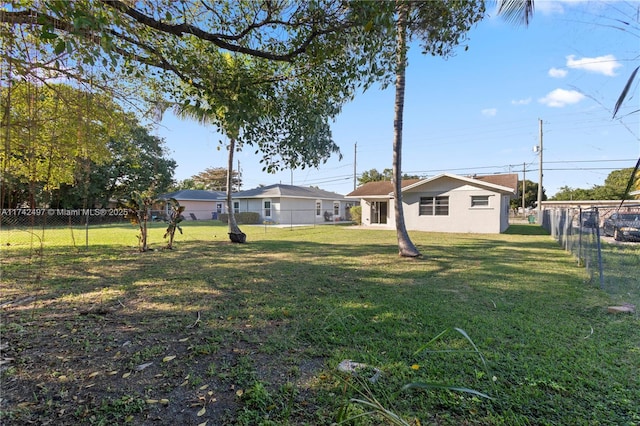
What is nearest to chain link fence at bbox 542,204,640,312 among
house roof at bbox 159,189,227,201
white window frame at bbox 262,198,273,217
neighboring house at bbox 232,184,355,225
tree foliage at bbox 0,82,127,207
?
tree foliage at bbox 0,82,127,207

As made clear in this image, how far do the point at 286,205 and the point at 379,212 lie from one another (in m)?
8.34

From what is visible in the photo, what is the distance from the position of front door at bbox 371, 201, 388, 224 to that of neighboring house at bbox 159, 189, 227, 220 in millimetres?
17318

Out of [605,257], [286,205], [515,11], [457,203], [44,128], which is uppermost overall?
[515,11]

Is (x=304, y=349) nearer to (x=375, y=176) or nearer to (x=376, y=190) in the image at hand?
(x=376, y=190)

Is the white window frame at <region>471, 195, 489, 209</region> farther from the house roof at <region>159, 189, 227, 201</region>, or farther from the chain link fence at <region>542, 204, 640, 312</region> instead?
the house roof at <region>159, 189, 227, 201</region>

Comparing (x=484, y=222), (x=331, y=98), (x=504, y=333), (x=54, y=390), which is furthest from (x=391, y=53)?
(x=484, y=222)

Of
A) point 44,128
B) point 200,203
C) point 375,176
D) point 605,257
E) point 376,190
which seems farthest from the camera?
point 375,176

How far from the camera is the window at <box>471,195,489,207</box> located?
17.4 meters

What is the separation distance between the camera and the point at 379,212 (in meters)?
23.0

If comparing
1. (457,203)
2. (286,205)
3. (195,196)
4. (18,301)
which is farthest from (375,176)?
(18,301)

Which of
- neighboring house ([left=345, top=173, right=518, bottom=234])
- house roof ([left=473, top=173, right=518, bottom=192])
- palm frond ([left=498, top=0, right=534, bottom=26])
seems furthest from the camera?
house roof ([left=473, top=173, right=518, bottom=192])

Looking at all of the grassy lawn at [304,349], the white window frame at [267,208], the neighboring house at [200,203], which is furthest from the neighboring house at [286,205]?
the grassy lawn at [304,349]

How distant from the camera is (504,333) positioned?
145 inches

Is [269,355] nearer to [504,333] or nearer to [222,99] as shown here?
[504,333]
